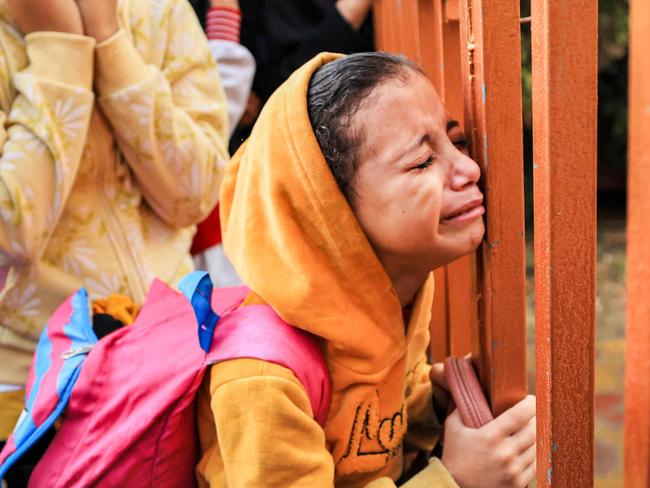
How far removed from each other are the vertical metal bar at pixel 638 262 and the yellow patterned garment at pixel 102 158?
98 centimetres

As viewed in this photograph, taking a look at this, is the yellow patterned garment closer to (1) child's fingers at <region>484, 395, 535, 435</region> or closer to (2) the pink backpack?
(2) the pink backpack

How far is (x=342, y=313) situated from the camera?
37.6 inches

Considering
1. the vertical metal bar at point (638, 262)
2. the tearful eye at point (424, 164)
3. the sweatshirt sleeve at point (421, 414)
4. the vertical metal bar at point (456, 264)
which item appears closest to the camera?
the vertical metal bar at point (638, 262)

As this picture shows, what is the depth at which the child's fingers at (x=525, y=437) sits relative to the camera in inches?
37.0

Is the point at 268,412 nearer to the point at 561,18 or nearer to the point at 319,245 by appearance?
the point at 319,245

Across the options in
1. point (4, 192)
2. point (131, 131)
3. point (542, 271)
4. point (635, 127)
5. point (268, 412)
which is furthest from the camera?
point (131, 131)

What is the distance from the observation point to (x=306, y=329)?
956 mm

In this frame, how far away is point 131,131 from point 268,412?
2.20 feet

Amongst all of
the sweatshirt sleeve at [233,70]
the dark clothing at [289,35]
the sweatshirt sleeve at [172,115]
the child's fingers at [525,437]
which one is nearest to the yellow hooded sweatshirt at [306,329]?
the child's fingers at [525,437]

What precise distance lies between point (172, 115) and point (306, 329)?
60 cm

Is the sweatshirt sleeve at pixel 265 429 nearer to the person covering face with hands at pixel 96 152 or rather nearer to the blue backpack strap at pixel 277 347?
the blue backpack strap at pixel 277 347

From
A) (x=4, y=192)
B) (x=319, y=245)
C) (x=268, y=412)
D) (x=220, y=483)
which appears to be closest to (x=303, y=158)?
(x=319, y=245)

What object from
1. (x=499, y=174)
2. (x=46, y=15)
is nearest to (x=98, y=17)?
(x=46, y=15)

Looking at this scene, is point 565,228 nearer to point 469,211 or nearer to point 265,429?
point 469,211
